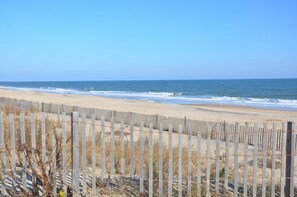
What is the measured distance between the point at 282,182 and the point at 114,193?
2702 millimetres

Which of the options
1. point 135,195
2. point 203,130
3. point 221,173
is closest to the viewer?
point 135,195

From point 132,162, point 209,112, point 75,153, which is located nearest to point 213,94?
point 209,112

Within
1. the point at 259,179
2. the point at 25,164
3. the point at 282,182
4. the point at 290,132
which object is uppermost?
the point at 290,132

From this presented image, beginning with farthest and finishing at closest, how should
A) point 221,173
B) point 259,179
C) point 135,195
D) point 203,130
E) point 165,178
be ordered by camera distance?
point 203,130 < point 259,179 < point 221,173 < point 165,178 < point 135,195

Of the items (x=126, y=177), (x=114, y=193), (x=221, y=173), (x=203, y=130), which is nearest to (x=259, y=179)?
(x=221, y=173)

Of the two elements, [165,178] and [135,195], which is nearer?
[135,195]

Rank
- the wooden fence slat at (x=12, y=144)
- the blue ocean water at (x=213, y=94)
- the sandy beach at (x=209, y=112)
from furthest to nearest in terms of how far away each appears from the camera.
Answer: the blue ocean water at (x=213, y=94) < the sandy beach at (x=209, y=112) < the wooden fence slat at (x=12, y=144)

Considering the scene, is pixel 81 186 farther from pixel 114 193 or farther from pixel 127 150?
pixel 127 150

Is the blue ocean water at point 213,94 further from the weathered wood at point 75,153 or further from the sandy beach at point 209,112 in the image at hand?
the weathered wood at point 75,153

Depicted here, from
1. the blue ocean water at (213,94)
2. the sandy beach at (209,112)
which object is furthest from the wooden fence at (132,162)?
→ the blue ocean water at (213,94)

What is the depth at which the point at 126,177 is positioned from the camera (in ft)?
21.9

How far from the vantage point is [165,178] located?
21.3 feet

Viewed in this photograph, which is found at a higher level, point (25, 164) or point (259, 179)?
point (25, 164)

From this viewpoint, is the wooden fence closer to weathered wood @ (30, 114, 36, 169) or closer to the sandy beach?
weathered wood @ (30, 114, 36, 169)
